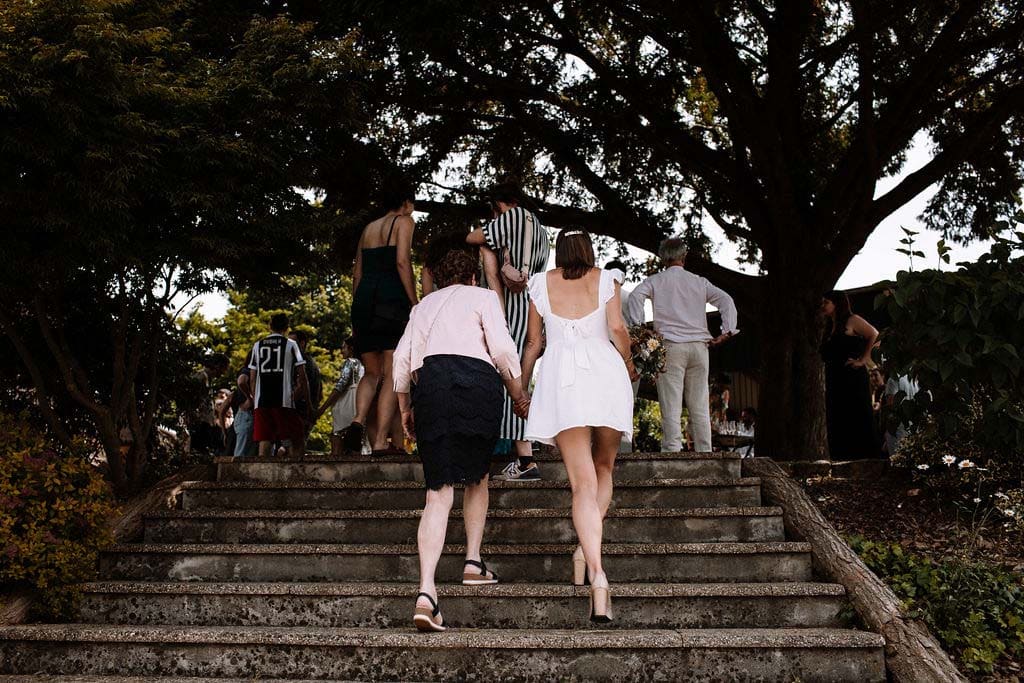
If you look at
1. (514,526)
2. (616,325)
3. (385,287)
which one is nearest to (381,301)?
(385,287)

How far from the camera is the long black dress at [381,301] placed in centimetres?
774

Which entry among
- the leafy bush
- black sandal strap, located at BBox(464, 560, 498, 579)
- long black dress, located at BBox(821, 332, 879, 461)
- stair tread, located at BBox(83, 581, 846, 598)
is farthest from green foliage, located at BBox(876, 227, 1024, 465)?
the leafy bush

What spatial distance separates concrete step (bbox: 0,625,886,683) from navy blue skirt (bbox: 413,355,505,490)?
82cm

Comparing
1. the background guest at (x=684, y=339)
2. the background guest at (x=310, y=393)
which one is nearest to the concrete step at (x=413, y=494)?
the background guest at (x=684, y=339)

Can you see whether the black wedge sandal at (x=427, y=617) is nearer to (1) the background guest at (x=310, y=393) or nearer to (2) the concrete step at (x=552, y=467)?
(2) the concrete step at (x=552, y=467)

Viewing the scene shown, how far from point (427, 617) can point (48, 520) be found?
2270 millimetres

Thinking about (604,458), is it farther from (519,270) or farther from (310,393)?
(310,393)

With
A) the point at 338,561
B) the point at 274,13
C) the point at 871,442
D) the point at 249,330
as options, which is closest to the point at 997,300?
the point at 871,442

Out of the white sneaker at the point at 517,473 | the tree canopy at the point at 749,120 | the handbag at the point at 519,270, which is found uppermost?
the tree canopy at the point at 749,120

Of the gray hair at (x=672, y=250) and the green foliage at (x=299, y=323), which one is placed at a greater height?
the green foliage at (x=299, y=323)

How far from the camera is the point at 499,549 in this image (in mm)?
5910

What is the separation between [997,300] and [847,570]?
8.41ft

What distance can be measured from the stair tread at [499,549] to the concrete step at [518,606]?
14.4 inches

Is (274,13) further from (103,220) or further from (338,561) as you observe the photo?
(338,561)
